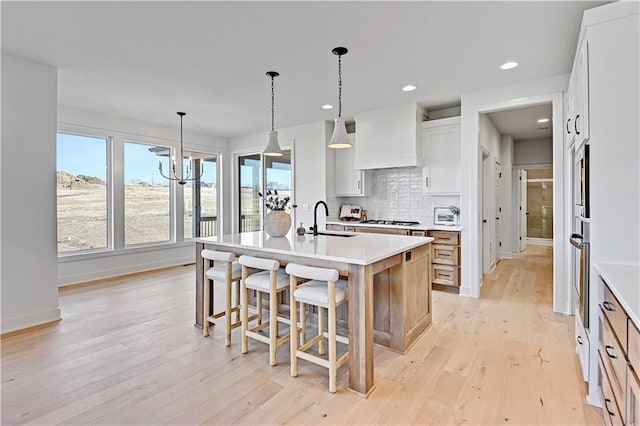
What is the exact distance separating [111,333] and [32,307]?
36.3 inches

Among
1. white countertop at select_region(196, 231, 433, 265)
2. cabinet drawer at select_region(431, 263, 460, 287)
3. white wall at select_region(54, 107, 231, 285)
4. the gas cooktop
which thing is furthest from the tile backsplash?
white wall at select_region(54, 107, 231, 285)

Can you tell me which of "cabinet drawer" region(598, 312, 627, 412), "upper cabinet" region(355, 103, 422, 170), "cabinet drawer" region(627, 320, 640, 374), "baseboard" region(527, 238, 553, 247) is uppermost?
"upper cabinet" region(355, 103, 422, 170)

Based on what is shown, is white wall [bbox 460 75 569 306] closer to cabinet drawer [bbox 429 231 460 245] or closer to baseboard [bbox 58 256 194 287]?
cabinet drawer [bbox 429 231 460 245]

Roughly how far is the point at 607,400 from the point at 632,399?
1.92 ft

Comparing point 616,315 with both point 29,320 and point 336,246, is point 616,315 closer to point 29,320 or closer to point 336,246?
point 336,246

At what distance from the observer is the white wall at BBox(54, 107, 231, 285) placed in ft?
15.4

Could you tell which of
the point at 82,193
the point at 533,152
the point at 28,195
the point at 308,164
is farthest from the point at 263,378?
the point at 533,152

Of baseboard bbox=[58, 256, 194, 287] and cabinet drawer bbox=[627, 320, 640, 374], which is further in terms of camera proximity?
baseboard bbox=[58, 256, 194, 287]

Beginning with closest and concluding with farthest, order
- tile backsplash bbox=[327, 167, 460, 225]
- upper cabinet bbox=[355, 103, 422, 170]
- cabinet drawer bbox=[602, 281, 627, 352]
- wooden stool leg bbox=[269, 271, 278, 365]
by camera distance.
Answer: cabinet drawer bbox=[602, 281, 627, 352]
wooden stool leg bbox=[269, 271, 278, 365]
upper cabinet bbox=[355, 103, 422, 170]
tile backsplash bbox=[327, 167, 460, 225]

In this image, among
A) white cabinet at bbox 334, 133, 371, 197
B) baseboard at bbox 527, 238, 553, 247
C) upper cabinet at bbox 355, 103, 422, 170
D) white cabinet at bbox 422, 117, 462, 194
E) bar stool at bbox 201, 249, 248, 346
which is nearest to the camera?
bar stool at bbox 201, 249, 248, 346

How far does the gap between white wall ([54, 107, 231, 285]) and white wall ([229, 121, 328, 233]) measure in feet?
6.22

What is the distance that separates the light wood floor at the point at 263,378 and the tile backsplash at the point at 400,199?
1.87 m

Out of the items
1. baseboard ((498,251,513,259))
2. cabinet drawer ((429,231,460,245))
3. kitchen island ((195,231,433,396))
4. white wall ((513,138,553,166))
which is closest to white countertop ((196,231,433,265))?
kitchen island ((195,231,433,396))

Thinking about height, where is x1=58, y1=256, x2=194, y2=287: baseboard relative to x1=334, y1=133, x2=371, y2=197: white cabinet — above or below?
below
